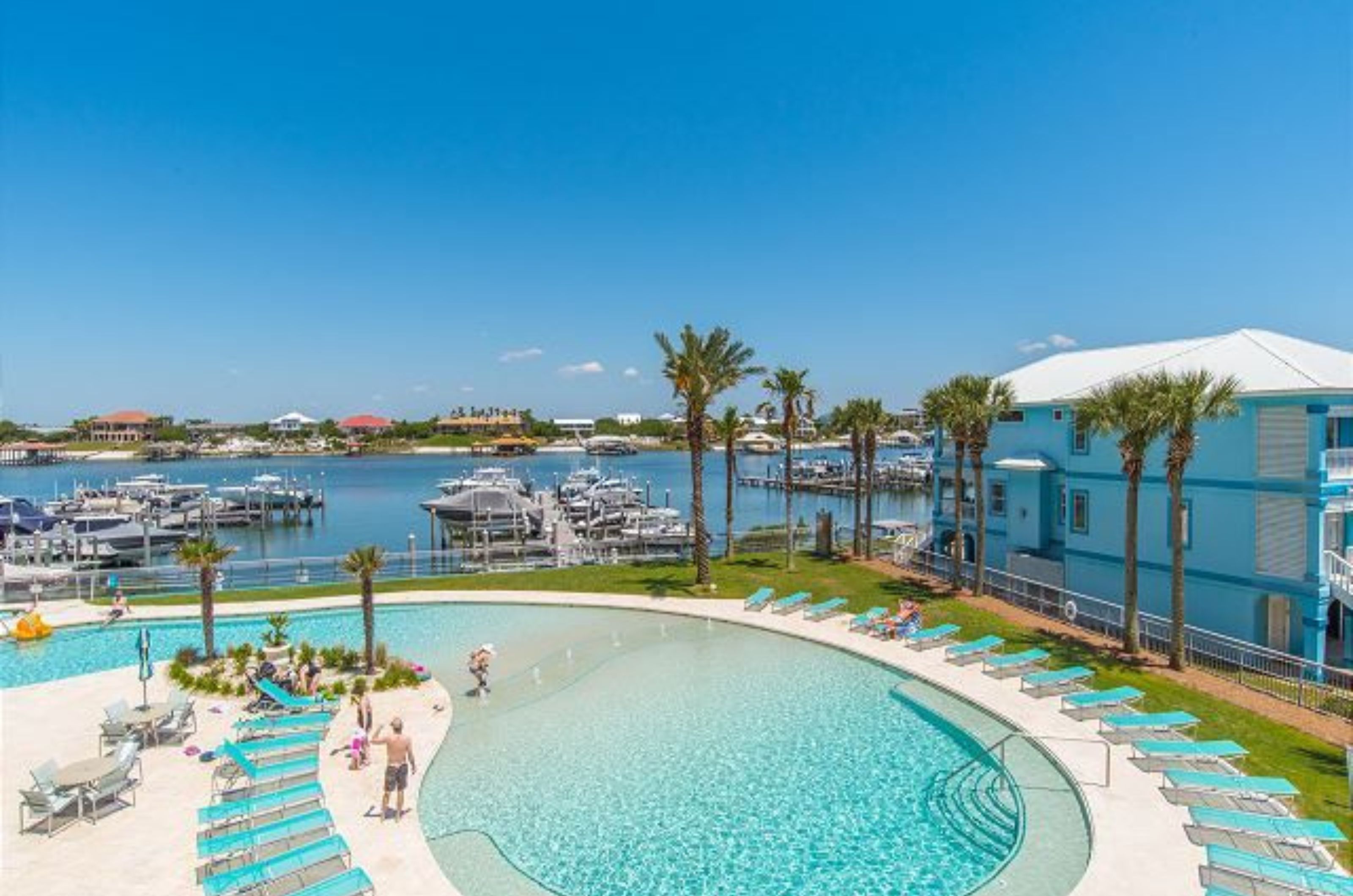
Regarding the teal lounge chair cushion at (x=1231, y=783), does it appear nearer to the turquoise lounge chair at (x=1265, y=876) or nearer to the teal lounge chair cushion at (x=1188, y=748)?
the teal lounge chair cushion at (x=1188, y=748)

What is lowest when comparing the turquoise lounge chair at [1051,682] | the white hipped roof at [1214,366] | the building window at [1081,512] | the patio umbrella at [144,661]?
the turquoise lounge chair at [1051,682]

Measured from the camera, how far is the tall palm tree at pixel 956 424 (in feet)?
91.2

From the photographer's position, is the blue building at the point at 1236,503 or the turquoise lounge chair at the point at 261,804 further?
the blue building at the point at 1236,503

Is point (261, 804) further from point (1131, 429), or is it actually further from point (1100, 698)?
point (1131, 429)

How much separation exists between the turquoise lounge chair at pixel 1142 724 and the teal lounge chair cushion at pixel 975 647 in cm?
499

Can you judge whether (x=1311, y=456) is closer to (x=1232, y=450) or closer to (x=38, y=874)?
(x=1232, y=450)

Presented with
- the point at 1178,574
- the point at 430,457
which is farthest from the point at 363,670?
the point at 430,457

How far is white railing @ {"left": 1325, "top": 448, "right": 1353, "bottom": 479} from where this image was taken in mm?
21578

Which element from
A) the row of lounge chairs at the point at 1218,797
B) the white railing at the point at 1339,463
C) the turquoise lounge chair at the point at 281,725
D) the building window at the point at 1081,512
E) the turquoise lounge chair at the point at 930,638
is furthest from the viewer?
the building window at the point at 1081,512

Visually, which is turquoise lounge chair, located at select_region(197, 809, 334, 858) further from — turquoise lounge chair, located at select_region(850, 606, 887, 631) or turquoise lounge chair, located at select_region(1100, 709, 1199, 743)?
turquoise lounge chair, located at select_region(850, 606, 887, 631)

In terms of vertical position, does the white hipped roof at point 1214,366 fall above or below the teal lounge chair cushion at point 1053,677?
above

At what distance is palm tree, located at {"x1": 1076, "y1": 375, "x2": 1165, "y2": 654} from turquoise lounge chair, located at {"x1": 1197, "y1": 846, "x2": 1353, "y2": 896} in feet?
36.3

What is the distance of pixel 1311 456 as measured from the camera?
21.6 meters

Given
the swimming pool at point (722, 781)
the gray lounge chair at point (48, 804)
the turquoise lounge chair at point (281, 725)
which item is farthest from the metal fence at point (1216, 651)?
the gray lounge chair at point (48, 804)
